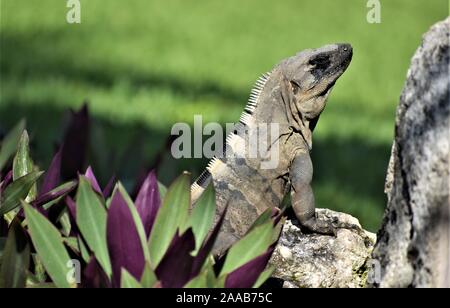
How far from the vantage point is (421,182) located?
8.32 feet

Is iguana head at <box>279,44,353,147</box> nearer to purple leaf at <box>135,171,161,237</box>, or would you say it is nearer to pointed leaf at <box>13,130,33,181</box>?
purple leaf at <box>135,171,161,237</box>

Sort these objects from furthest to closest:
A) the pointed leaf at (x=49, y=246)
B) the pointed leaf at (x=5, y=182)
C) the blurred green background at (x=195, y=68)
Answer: the blurred green background at (x=195, y=68) → the pointed leaf at (x=5, y=182) → the pointed leaf at (x=49, y=246)

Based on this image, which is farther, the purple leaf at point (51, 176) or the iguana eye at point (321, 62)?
the iguana eye at point (321, 62)

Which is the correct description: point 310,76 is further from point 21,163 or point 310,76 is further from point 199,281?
point 199,281

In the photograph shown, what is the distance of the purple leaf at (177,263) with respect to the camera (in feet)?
7.54

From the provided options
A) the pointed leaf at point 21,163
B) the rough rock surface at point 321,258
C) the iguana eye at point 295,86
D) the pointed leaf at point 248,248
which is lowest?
the rough rock surface at point 321,258

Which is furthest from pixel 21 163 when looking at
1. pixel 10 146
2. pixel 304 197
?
pixel 304 197

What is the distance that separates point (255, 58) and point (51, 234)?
6.91 meters

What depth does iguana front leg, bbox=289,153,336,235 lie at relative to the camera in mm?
3203

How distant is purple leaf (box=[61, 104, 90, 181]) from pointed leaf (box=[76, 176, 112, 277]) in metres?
1.42

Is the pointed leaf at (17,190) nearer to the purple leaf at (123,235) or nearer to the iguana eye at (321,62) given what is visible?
the purple leaf at (123,235)

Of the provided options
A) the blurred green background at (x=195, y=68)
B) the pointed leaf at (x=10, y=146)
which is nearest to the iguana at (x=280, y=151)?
the pointed leaf at (x=10, y=146)

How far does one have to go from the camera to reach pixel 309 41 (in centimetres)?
970

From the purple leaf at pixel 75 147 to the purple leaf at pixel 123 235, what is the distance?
1544 mm
